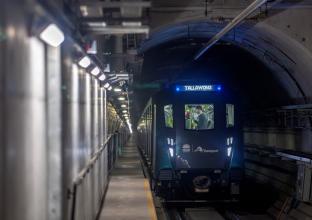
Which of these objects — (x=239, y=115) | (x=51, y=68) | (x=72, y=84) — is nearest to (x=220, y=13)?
(x=239, y=115)

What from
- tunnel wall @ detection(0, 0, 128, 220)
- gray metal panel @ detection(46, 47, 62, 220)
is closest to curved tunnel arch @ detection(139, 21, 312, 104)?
tunnel wall @ detection(0, 0, 128, 220)

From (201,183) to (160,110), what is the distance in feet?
7.33

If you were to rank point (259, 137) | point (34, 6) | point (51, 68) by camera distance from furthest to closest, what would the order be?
point (259, 137) → point (51, 68) → point (34, 6)

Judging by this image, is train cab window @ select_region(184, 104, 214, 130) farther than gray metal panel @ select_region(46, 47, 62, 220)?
Yes

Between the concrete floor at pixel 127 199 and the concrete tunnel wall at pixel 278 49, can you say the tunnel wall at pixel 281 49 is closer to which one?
the concrete tunnel wall at pixel 278 49

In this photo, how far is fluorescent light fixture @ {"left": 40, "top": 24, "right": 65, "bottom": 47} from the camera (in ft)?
12.8

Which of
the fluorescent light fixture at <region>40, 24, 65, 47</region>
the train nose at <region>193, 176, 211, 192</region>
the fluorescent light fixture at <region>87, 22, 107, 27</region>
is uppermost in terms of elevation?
the fluorescent light fixture at <region>87, 22, 107, 27</region>

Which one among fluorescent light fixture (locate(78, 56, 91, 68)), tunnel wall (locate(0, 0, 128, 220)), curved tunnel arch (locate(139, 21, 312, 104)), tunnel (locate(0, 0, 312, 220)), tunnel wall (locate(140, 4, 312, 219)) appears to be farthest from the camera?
curved tunnel arch (locate(139, 21, 312, 104))

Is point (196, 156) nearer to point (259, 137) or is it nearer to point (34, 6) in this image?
point (259, 137)

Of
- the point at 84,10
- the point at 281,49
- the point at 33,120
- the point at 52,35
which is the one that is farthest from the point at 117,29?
the point at 281,49

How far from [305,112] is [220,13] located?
3.31 metres

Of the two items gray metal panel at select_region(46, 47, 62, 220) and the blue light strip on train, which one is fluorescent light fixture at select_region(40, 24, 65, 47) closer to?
gray metal panel at select_region(46, 47, 62, 220)

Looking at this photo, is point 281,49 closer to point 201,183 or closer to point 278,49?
point 278,49

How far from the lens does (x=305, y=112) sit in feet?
45.0
